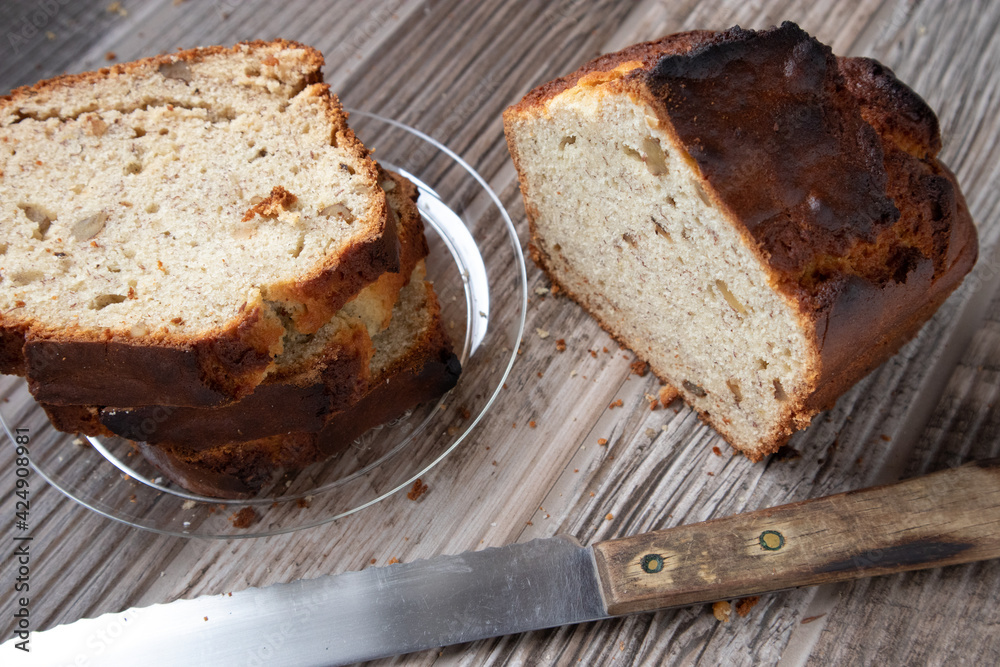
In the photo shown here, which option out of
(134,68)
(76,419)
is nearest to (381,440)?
(76,419)

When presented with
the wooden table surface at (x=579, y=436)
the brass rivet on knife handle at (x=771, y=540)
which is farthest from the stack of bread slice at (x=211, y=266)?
the brass rivet on knife handle at (x=771, y=540)

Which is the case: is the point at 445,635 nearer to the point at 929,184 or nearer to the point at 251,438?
the point at 251,438

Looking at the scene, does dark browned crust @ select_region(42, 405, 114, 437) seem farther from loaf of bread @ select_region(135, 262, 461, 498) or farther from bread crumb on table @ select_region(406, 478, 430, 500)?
bread crumb on table @ select_region(406, 478, 430, 500)

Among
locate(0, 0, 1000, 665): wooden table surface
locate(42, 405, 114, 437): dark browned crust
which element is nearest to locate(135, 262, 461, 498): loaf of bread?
locate(42, 405, 114, 437): dark browned crust

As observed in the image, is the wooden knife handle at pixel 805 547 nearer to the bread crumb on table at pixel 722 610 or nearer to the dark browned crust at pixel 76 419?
the bread crumb on table at pixel 722 610

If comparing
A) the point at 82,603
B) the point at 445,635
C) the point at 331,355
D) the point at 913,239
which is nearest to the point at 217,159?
the point at 331,355
